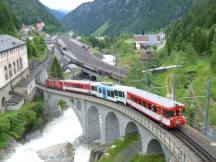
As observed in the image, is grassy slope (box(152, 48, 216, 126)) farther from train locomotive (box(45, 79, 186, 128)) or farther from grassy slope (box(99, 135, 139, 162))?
grassy slope (box(99, 135, 139, 162))

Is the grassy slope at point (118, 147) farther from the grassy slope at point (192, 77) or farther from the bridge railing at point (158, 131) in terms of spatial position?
the grassy slope at point (192, 77)

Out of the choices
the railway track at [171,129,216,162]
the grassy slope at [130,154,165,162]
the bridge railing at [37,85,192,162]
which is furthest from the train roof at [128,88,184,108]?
the grassy slope at [130,154,165,162]

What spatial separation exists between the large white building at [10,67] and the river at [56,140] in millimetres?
9545

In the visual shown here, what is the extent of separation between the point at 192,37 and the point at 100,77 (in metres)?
28.2

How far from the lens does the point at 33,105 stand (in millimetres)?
66250

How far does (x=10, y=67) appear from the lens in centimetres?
6819

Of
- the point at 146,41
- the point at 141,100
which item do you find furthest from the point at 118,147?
the point at 146,41

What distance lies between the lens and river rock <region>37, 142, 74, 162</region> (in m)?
49.3

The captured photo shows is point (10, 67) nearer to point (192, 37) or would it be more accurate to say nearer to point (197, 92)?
point (197, 92)

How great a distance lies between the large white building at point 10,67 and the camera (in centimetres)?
6219

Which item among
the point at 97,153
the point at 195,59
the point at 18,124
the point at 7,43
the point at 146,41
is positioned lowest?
the point at 97,153

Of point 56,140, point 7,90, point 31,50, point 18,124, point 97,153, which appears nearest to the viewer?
point 97,153

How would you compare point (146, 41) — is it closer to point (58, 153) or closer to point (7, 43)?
point (7, 43)

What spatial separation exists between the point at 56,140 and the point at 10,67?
2138 centimetres
